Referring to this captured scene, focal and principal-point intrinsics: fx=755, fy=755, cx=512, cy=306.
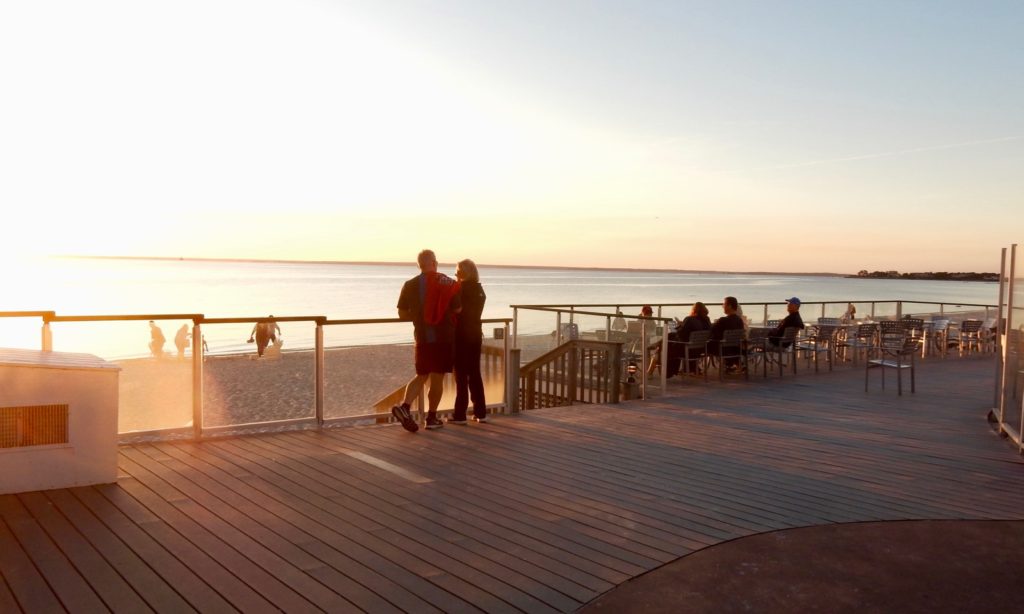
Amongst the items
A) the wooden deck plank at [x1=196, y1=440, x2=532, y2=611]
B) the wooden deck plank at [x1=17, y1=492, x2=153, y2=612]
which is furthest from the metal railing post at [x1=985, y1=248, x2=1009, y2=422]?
the wooden deck plank at [x1=17, y1=492, x2=153, y2=612]

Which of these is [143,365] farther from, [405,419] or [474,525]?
[474,525]

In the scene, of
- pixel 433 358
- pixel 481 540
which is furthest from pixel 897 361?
pixel 481 540

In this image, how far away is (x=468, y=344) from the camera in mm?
6938

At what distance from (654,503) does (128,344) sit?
449cm

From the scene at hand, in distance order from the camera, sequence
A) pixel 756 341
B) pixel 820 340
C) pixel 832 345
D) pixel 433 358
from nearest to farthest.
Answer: pixel 433 358 → pixel 756 341 → pixel 832 345 → pixel 820 340

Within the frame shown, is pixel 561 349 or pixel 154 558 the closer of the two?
pixel 154 558

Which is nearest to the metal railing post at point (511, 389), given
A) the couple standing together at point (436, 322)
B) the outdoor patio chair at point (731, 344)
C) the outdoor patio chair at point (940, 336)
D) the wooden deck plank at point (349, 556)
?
the couple standing together at point (436, 322)

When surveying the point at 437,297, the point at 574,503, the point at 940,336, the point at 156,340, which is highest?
the point at 437,297

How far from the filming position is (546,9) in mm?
11172

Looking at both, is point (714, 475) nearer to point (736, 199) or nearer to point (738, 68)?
point (738, 68)

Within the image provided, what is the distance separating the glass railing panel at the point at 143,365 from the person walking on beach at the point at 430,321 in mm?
1720

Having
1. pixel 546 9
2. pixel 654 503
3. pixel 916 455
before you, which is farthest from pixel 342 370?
pixel 546 9

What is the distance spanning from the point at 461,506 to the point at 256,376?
133 inches

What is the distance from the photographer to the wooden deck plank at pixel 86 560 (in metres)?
3.02
